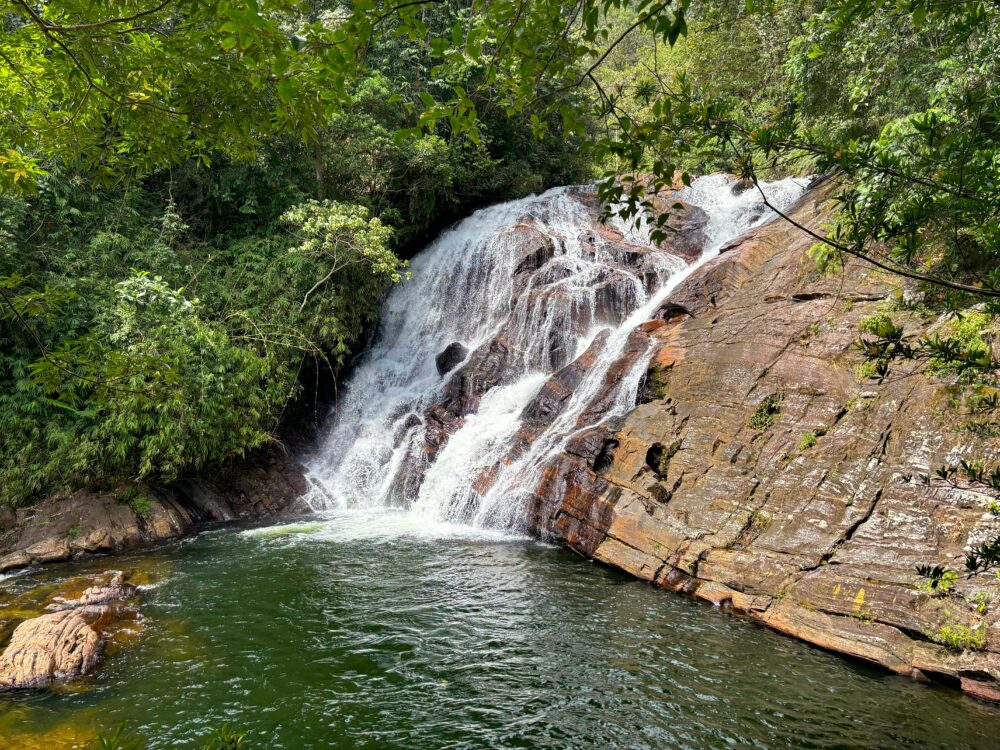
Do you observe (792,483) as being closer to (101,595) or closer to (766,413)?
(766,413)

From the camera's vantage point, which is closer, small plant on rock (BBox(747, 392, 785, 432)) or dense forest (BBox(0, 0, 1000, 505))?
dense forest (BBox(0, 0, 1000, 505))

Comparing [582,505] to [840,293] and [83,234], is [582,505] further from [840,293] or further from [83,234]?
[83,234]

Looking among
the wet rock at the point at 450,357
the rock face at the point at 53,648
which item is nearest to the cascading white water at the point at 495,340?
the wet rock at the point at 450,357

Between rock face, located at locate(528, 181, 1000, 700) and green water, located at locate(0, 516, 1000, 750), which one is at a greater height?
Answer: rock face, located at locate(528, 181, 1000, 700)

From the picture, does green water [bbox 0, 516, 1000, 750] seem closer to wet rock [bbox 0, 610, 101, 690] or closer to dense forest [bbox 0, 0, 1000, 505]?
wet rock [bbox 0, 610, 101, 690]

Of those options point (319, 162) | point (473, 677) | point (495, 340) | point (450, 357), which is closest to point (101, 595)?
point (473, 677)

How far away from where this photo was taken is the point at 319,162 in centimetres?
1560

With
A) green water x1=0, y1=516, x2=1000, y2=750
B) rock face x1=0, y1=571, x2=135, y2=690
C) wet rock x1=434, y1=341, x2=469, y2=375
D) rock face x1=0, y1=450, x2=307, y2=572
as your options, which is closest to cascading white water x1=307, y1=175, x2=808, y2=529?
wet rock x1=434, y1=341, x2=469, y2=375

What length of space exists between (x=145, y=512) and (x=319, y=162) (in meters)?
9.24

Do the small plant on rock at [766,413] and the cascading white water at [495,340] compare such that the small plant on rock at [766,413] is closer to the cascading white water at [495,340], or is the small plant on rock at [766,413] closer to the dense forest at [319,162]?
the dense forest at [319,162]

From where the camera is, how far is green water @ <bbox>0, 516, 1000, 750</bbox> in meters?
5.10

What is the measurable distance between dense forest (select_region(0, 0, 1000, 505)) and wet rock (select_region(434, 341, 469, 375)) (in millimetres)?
2288

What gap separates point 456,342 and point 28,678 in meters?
11.1

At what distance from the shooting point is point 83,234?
12750 mm
